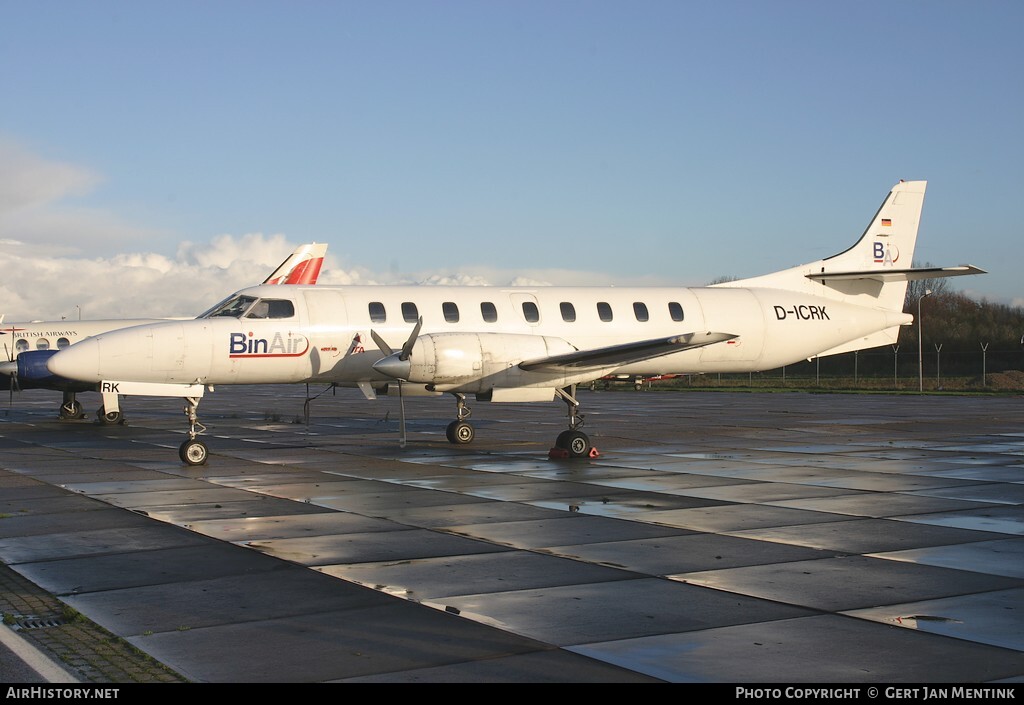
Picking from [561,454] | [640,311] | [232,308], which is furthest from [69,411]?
[561,454]

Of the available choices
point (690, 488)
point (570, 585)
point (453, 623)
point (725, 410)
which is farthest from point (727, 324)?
point (453, 623)

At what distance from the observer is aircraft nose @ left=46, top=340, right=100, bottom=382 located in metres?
17.8

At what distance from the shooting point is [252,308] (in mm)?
19484

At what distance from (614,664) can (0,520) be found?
8765mm

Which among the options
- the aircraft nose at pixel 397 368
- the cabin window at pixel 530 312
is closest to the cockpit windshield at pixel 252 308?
the aircraft nose at pixel 397 368

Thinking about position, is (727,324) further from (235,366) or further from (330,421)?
(330,421)

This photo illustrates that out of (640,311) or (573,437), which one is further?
(640,311)

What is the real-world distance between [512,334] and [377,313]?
278 cm

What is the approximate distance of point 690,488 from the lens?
14383 mm

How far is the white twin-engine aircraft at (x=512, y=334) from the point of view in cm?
1845

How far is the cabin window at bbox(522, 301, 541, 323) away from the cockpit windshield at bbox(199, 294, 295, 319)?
4683mm

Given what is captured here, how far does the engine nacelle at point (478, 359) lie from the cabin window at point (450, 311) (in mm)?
1174

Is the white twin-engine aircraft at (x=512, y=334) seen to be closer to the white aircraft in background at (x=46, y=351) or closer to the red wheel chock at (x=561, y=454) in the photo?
the red wheel chock at (x=561, y=454)

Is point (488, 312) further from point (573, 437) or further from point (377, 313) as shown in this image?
point (573, 437)
